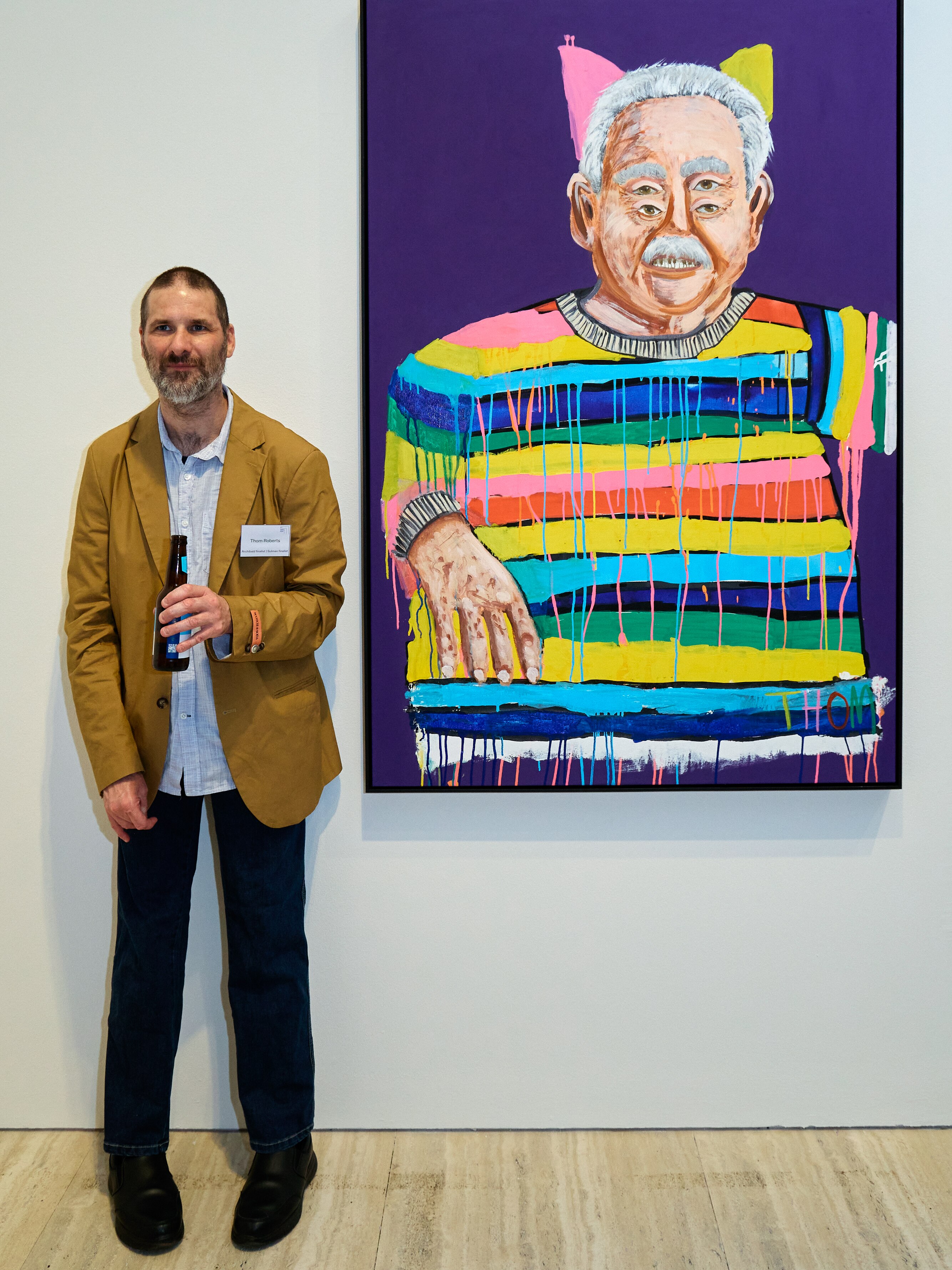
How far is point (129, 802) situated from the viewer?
1854 millimetres

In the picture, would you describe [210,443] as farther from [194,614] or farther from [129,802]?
[129,802]

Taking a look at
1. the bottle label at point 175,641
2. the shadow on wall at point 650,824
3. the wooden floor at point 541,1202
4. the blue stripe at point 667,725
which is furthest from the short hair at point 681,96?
the wooden floor at point 541,1202

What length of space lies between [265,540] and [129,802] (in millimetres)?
570

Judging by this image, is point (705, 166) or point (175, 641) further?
point (705, 166)

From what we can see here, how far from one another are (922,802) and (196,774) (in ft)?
5.29

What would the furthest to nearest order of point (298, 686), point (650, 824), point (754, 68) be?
point (650, 824), point (754, 68), point (298, 686)

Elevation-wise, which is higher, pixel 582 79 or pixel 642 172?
pixel 582 79

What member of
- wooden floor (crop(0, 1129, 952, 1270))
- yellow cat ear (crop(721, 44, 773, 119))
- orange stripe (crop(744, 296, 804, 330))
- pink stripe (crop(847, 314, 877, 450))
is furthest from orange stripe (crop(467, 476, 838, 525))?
Answer: wooden floor (crop(0, 1129, 952, 1270))

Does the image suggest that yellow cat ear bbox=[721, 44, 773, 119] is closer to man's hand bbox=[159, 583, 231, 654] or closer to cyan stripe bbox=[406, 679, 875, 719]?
cyan stripe bbox=[406, 679, 875, 719]

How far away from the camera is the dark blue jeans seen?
6.37 feet

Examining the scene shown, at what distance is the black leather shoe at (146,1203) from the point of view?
1862mm

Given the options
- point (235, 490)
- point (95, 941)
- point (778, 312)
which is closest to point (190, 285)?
point (235, 490)

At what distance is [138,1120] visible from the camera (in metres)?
1.95

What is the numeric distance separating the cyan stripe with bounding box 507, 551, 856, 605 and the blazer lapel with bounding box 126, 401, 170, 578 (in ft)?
2.39
